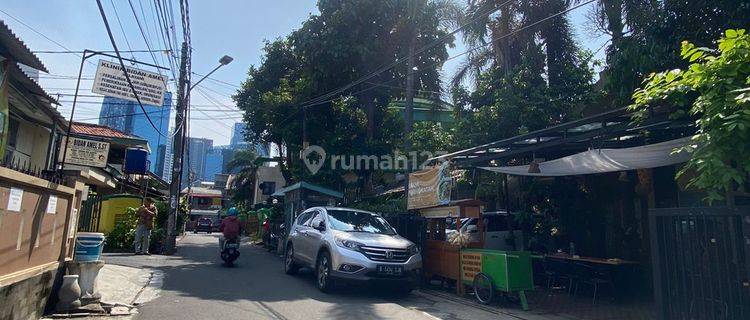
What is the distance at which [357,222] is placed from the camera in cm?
1053

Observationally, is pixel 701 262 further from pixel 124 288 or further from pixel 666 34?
pixel 124 288

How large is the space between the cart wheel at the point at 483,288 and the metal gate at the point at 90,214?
37.8 feet

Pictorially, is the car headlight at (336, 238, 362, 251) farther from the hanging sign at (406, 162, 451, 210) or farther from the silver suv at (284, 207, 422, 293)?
the hanging sign at (406, 162, 451, 210)

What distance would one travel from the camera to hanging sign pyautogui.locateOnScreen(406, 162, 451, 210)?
33.6 feet

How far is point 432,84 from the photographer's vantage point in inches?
790

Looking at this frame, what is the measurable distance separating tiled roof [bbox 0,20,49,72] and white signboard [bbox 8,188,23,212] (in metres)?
3.13

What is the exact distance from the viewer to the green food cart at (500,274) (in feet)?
27.5

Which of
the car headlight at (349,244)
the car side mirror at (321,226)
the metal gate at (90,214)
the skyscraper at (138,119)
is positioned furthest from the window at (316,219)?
the metal gate at (90,214)

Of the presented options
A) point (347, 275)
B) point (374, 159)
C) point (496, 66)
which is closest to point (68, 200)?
point (347, 275)

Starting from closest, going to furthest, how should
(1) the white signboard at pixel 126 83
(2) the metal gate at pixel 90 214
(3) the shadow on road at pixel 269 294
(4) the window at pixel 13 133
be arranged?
(3) the shadow on road at pixel 269 294 → (1) the white signboard at pixel 126 83 → (4) the window at pixel 13 133 → (2) the metal gate at pixel 90 214

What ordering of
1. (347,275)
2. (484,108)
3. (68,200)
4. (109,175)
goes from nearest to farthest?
(68,200) → (347,275) → (484,108) → (109,175)

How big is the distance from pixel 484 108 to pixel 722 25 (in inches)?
256

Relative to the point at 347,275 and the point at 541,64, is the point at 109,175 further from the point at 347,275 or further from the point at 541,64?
the point at 541,64

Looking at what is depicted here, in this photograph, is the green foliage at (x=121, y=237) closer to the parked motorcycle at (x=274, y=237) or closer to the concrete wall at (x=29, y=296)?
the parked motorcycle at (x=274, y=237)
